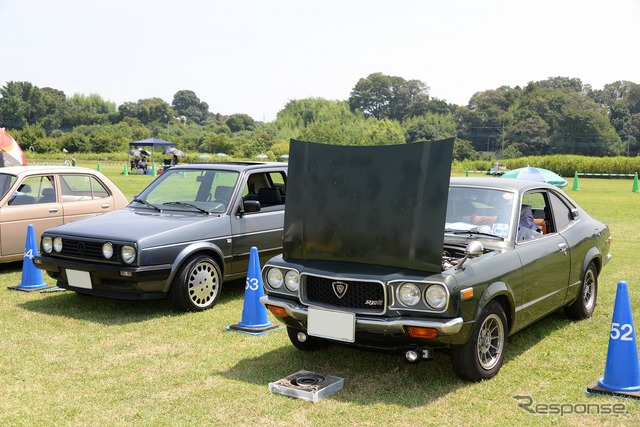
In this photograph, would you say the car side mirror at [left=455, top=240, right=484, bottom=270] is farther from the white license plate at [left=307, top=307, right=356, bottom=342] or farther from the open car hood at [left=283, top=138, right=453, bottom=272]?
the white license plate at [left=307, top=307, right=356, bottom=342]

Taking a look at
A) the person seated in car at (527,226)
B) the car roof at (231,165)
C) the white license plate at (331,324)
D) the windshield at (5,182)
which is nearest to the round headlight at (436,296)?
the white license plate at (331,324)

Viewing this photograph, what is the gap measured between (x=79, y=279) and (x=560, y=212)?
5147 mm

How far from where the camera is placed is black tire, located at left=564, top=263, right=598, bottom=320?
21.5 ft

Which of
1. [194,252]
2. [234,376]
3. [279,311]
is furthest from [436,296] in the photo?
[194,252]

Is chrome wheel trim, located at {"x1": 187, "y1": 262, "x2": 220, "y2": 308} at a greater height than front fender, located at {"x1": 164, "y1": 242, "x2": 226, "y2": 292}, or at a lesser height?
lesser

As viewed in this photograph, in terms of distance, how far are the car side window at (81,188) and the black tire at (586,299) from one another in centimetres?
705

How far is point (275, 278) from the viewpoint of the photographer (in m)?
5.18

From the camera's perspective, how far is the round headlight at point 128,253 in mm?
6691

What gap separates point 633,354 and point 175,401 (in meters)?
3.26

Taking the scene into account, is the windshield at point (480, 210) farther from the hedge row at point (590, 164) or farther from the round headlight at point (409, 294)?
the hedge row at point (590, 164)

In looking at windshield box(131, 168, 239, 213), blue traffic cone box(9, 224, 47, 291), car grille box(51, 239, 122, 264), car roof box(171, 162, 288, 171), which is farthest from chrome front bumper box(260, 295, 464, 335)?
blue traffic cone box(9, 224, 47, 291)

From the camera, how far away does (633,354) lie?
448 centimetres

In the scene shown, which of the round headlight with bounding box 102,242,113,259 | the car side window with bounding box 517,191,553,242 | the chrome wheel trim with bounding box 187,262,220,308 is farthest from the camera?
the chrome wheel trim with bounding box 187,262,220,308

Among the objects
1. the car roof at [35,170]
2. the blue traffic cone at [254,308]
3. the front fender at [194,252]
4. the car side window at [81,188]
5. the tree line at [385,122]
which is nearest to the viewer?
the blue traffic cone at [254,308]
